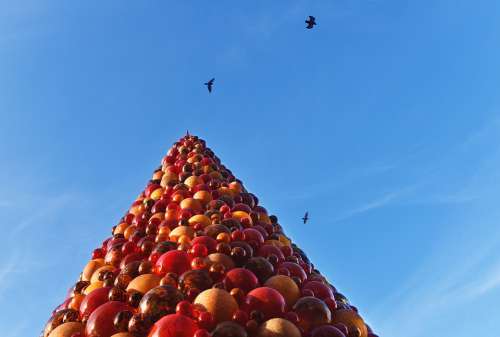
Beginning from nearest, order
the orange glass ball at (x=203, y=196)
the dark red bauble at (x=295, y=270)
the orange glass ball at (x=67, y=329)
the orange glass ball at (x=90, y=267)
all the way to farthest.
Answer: the orange glass ball at (x=67, y=329) → the dark red bauble at (x=295, y=270) → the orange glass ball at (x=90, y=267) → the orange glass ball at (x=203, y=196)

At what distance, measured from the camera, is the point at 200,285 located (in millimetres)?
5477

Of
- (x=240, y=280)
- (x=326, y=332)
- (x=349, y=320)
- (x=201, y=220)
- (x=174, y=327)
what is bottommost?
(x=174, y=327)

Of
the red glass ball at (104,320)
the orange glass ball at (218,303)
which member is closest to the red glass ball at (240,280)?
the orange glass ball at (218,303)

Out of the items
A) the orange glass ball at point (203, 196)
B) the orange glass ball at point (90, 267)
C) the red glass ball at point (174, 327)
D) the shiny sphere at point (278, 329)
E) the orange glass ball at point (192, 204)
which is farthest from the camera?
the orange glass ball at point (203, 196)

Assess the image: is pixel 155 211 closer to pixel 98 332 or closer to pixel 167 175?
pixel 167 175

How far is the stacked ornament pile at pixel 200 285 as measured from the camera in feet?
16.3

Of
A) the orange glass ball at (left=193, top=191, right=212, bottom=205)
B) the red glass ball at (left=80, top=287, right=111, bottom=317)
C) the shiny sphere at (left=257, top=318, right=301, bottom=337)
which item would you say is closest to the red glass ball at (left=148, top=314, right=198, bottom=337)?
the shiny sphere at (left=257, top=318, right=301, bottom=337)

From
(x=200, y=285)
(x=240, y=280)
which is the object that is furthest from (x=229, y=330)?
(x=240, y=280)

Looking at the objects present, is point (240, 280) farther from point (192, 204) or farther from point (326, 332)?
point (192, 204)

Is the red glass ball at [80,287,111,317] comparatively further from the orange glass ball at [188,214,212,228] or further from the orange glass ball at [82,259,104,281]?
the orange glass ball at [188,214,212,228]

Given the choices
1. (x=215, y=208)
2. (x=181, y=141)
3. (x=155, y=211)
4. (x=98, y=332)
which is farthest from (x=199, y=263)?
(x=181, y=141)

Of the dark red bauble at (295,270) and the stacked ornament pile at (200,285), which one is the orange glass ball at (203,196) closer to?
the stacked ornament pile at (200,285)

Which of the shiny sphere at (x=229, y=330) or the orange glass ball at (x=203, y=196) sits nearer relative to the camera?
the shiny sphere at (x=229, y=330)

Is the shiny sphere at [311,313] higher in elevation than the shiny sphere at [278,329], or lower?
higher
